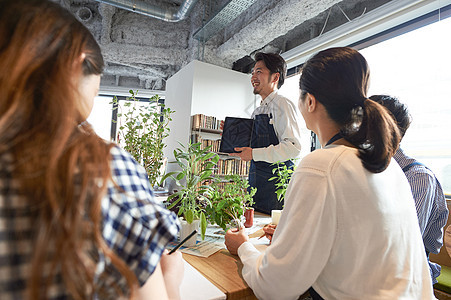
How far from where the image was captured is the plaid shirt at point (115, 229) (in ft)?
1.20

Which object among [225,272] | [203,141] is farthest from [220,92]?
[225,272]

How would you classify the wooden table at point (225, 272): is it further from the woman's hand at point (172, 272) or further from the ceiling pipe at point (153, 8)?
the ceiling pipe at point (153, 8)

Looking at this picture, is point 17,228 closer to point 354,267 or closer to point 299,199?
point 299,199

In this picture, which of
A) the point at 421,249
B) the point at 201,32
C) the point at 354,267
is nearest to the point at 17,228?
the point at 354,267

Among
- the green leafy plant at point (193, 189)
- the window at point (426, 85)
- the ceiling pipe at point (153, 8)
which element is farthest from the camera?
the ceiling pipe at point (153, 8)

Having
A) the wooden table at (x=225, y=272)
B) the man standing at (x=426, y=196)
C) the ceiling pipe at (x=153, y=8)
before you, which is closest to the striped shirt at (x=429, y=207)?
the man standing at (x=426, y=196)

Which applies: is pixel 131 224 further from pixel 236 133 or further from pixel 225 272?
pixel 236 133

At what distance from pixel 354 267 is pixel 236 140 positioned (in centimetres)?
160

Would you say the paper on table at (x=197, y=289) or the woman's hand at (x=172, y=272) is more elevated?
the woman's hand at (x=172, y=272)

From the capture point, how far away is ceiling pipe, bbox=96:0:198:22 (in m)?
4.08

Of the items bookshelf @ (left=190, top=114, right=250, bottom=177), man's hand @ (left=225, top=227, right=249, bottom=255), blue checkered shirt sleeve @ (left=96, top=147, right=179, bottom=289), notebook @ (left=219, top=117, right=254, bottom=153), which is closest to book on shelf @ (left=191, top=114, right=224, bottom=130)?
bookshelf @ (left=190, top=114, right=250, bottom=177)

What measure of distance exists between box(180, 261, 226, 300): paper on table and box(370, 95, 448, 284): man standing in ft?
3.81

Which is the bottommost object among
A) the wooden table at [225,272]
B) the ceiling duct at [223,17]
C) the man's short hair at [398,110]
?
the wooden table at [225,272]

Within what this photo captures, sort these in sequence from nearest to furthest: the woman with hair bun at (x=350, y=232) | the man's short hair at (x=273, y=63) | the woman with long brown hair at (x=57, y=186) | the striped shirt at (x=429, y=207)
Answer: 1. the woman with long brown hair at (x=57, y=186)
2. the woman with hair bun at (x=350, y=232)
3. the striped shirt at (x=429, y=207)
4. the man's short hair at (x=273, y=63)
